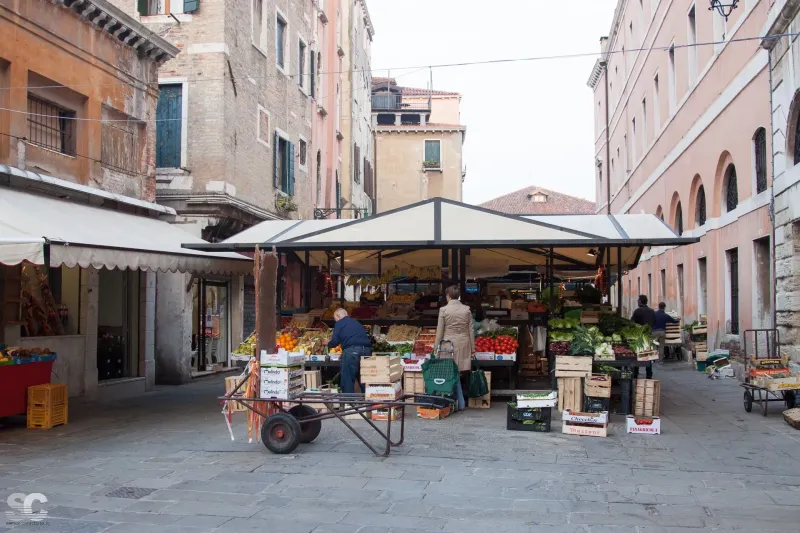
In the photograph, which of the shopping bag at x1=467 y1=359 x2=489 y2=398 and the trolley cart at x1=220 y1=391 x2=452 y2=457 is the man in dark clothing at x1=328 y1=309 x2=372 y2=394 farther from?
the trolley cart at x1=220 y1=391 x2=452 y2=457

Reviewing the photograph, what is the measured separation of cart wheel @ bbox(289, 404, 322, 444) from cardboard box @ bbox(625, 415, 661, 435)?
3.78m

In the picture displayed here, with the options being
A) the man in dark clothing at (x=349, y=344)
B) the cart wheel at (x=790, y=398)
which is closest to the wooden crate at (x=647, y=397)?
the cart wheel at (x=790, y=398)

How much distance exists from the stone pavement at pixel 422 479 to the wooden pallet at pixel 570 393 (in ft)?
2.05

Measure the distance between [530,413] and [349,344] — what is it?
8.54 feet

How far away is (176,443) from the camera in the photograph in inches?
346

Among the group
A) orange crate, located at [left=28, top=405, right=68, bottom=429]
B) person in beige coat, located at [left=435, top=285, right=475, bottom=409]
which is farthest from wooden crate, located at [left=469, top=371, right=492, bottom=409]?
orange crate, located at [left=28, top=405, right=68, bottom=429]

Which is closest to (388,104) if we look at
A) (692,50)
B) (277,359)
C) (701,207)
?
(692,50)

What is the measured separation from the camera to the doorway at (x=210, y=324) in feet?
58.4

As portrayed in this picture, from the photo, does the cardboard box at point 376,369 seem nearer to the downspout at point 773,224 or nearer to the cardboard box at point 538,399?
the cardboard box at point 538,399


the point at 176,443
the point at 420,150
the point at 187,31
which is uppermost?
the point at 420,150

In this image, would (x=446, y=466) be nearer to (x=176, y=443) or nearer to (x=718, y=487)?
(x=718, y=487)

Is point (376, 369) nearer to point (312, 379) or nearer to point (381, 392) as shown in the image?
point (381, 392)

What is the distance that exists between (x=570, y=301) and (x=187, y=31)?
10.6 m

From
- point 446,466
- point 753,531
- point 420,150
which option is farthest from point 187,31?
point 420,150
